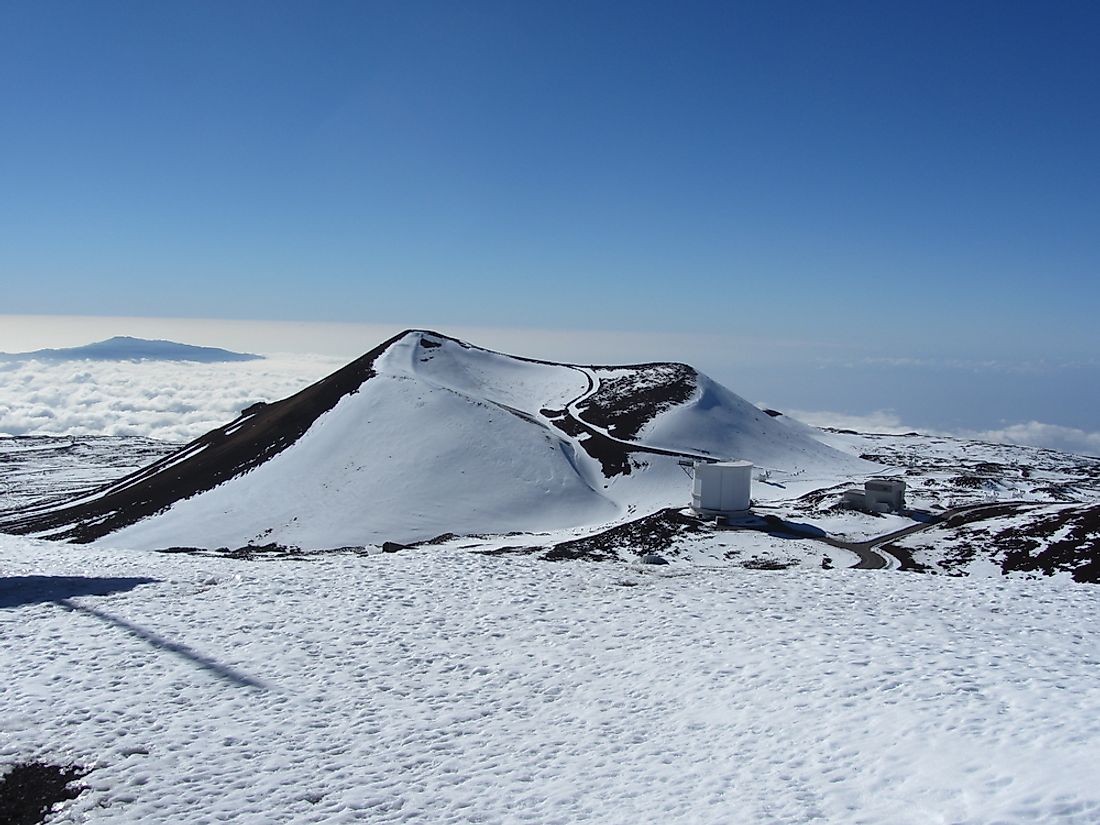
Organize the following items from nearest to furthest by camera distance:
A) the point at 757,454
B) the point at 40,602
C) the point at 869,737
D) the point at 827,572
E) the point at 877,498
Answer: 1. the point at 869,737
2. the point at 40,602
3. the point at 827,572
4. the point at 877,498
5. the point at 757,454

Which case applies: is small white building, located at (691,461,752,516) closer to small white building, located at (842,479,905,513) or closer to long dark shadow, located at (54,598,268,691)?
small white building, located at (842,479,905,513)

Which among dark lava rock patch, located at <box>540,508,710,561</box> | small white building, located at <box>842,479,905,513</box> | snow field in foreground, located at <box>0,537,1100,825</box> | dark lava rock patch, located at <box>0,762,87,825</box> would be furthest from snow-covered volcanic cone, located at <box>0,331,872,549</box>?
dark lava rock patch, located at <box>0,762,87,825</box>

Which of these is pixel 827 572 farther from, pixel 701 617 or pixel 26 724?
pixel 26 724

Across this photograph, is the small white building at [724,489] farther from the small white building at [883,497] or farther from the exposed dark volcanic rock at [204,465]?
the exposed dark volcanic rock at [204,465]

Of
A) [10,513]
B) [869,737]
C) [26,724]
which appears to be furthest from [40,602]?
[10,513]

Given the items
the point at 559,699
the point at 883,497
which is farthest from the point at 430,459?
the point at 559,699

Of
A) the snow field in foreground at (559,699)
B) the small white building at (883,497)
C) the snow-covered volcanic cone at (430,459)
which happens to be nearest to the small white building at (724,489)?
the small white building at (883,497)

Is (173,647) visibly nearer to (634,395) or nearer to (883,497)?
(883,497)
